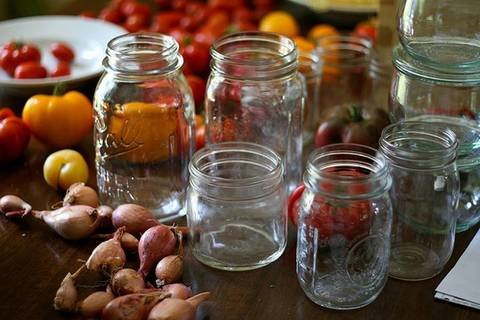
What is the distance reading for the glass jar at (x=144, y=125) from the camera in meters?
1.02

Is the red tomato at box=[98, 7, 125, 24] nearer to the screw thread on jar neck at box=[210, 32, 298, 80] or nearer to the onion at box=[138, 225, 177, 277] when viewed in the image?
the screw thread on jar neck at box=[210, 32, 298, 80]

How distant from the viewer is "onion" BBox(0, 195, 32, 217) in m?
1.04

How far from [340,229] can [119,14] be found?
0.99 m

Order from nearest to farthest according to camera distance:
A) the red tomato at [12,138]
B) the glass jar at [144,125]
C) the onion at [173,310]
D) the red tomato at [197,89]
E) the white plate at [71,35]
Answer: the onion at [173,310] < the glass jar at [144,125] < the red tomato at [12,138] < the red tomato at [197,89] < the white plate at [71,35]

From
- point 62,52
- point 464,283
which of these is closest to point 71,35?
point 62,52

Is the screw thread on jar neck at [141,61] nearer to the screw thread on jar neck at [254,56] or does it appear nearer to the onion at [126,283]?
the screw thread on jar neck at [254,56]

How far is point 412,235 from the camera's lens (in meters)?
0.97

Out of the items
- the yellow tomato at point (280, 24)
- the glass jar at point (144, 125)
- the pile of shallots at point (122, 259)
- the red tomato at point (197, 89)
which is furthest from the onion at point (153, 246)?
the yellow tomato at point (280, 24)

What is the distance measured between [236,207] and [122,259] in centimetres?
16

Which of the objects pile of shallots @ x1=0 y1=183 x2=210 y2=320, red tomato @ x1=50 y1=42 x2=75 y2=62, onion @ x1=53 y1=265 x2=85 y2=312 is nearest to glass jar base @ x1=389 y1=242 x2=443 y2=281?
pile of shallots @ x1=0 y1=183 x2=210 y2=320

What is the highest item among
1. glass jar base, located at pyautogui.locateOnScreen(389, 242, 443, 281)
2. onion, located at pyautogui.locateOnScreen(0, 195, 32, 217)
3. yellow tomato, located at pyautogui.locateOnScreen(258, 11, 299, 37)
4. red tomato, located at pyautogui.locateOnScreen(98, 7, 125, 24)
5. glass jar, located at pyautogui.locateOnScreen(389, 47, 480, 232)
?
glass jar, located at pyautogui.locateOnScreen(389, 47, 480, 232)

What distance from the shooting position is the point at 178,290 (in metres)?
0.85

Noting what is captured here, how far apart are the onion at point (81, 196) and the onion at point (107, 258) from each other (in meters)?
0.12

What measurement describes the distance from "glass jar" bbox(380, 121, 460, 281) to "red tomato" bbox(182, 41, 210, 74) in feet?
1.90
